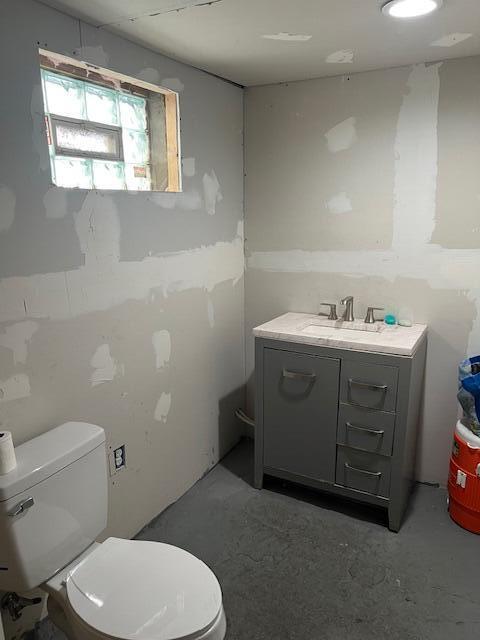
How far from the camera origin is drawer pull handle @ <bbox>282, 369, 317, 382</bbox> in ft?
7.04

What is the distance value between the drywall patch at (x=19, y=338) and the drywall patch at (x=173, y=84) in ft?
3.90

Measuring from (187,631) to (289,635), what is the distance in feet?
1.98

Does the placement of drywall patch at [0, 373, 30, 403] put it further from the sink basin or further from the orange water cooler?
the orange water cooler

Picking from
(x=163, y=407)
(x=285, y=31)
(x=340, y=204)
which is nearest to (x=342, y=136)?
(x=340, y=204)

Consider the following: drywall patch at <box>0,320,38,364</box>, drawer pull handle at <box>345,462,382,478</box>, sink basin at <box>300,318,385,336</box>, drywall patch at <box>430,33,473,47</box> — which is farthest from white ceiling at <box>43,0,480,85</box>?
drawer pull handle at <box>345,462,382,478</box>

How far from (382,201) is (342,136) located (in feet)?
1.30

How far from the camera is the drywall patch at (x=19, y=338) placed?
141cm

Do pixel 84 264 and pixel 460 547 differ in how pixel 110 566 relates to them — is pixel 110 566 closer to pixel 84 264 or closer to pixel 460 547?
pixel 84 264

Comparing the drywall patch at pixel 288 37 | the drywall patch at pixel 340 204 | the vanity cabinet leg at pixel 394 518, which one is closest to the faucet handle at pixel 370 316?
the drywall patch at pixel 340 204

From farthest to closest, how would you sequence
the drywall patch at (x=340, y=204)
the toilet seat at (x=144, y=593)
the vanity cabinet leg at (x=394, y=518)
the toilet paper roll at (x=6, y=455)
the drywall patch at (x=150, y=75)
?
the drywall patch at (x=340, y=204) → the vanity cabinet leg at (x=394, y=518) → the drywall patch at (x=150, y=75) → the toilet paper roll at (x=6, y=455) → the toilet seat at (x=144, y=593)

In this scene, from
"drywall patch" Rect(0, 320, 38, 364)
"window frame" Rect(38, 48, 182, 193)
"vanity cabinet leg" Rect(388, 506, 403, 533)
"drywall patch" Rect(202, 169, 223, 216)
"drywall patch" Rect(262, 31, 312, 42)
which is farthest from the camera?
"drywall patch" Rect(202, 169, 223, 216)

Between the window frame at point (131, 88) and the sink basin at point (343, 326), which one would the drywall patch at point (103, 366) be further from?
the sink basin at point (343, 326)

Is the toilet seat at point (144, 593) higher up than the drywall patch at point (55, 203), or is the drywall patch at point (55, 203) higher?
the drywall patch at point (55, 203)

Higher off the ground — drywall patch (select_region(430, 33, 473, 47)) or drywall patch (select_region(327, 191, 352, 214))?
drywall patch (select_region(430, 33, 473, 47))
